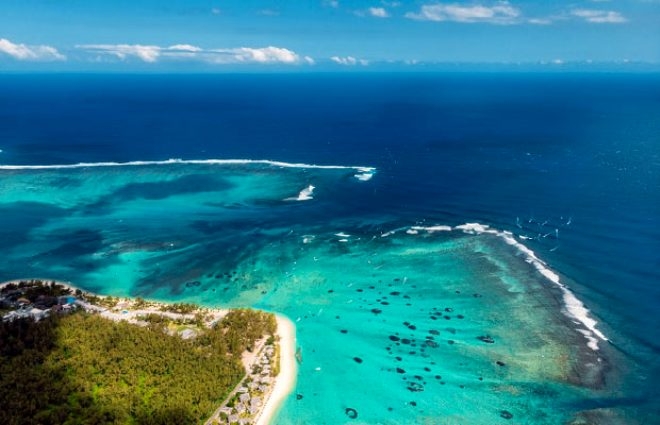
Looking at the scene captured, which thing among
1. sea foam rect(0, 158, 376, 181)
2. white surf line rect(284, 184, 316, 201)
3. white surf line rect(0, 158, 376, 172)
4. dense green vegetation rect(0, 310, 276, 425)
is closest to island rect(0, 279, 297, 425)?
dense green vegetation rect(0, 310, 276, 425)

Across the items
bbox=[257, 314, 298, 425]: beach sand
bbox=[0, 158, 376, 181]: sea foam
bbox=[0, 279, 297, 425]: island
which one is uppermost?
bbox=[0, 158, 376, 181]: sea foam

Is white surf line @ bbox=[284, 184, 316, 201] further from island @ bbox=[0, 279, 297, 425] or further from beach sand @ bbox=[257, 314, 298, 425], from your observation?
island @ bbox=[0, 279, 297, 425]

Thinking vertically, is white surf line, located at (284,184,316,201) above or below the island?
above

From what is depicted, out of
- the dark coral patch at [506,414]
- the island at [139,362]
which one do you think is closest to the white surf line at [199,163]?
the island at [139,362]

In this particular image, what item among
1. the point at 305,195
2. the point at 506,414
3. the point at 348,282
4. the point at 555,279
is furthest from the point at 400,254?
the point at 506,414

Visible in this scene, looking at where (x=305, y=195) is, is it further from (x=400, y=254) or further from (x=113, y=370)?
(x=113, y=370)

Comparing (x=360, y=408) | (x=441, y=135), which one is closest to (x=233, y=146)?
(x=441, y=135)

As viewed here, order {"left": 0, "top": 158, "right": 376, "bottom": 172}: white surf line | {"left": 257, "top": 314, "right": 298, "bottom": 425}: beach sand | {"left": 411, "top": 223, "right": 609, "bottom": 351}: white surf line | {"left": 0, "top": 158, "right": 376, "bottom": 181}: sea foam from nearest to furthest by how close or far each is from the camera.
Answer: {"left": 257, "top": 314, "right": 298, "bottom": 425}: beach sand
{"left": 411, "top": 223, "right": 609, "bottom": 351}: white surf line
{"left": 0, "top": 158, "right": 376, "bottom": 181}: sea foam
{"left": 0, "top": 158, "right": 376, "bottom": 172}: white surf line
